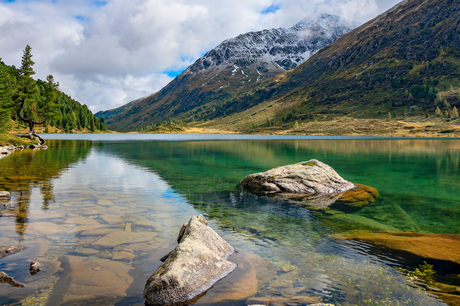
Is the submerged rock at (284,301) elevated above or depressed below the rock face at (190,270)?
below

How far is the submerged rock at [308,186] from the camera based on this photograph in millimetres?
23036

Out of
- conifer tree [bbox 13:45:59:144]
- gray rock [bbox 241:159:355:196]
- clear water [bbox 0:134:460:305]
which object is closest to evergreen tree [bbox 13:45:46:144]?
conifer tree [bbox 13:45:59:144]

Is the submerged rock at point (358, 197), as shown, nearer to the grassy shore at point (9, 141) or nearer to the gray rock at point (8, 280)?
the gray rock at point (8, 280)

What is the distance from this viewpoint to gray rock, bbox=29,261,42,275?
9289 millimetres

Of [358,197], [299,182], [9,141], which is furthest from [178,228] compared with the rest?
[9,141]

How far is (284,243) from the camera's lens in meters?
13.1

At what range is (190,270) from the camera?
343 inches

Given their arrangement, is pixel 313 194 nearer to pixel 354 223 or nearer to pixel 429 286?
pixel 354 223

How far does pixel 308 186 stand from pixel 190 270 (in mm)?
18390

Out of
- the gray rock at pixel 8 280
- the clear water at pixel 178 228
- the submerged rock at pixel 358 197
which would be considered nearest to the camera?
the gray rock at pixel 8 280

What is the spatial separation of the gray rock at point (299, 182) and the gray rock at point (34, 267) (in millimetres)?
17735

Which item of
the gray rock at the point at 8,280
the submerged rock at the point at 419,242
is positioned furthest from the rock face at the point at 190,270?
the submerged rock at the point at 419,242

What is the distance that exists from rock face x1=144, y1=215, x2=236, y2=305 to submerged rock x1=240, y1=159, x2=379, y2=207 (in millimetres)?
12845

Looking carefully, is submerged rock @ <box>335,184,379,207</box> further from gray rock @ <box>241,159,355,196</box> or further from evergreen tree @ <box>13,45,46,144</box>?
evergreen tree @ <box>13,45,46,144</box>
